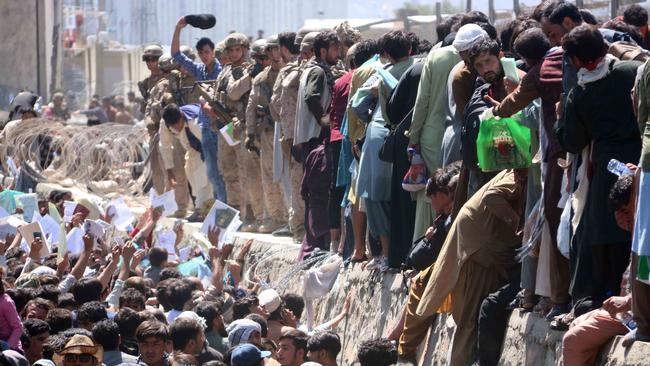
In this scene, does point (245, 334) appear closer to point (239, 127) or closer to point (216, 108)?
point (239, 127)

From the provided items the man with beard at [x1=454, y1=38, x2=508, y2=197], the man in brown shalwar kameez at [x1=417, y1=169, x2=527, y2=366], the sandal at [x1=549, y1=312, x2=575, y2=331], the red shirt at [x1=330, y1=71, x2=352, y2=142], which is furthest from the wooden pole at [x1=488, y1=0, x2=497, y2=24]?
the sandal at [x1=549, y1=312, x2=575, y2=331]

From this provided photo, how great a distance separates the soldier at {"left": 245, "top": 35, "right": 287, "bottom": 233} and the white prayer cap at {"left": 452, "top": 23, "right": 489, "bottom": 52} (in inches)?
240

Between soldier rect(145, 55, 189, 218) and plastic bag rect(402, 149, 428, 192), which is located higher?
plastic bag rect(402, 149, 428, 192)

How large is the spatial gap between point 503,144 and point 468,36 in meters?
0.88

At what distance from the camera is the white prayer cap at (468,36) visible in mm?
10180

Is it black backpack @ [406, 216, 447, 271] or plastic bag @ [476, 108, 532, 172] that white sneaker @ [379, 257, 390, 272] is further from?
plastic bag @ [476, 108, 532, 172]

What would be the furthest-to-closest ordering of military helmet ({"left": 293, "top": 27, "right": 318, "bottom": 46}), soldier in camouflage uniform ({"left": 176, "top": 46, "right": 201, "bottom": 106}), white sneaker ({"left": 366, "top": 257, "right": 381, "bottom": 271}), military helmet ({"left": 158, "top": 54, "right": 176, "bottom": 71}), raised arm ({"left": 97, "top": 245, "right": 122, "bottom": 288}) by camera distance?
military helmet ({"left": 158, "top": 54, "right": 176, "bottom": 71}) < soldier in camouflage uniform ({"left": 176, "top": 46, "right": 201, "bottom": 106}) < military helmet ({"left": 293, "top": 27, "right": 318, "bottom": 46}) < raised arm ({"left": 97, "top": 245, "right": 122, "bottom": 288}) < white sneaker ({"left": 366, "top": 257, "right": 381, "bottom": 271})

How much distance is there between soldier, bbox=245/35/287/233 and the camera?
1642cm

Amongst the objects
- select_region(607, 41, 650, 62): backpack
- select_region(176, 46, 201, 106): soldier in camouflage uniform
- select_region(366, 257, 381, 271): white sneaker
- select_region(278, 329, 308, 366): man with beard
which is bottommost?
select_region(278, 329, 308, 366): man with beard

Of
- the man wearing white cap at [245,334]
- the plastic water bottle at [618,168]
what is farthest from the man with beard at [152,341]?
the plastic water bottle at [618,168]

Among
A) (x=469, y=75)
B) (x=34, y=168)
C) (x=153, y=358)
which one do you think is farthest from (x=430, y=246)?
(x=34, y=168)

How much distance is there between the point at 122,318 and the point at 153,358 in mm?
829

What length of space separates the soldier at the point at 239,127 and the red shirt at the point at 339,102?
3.51 meters

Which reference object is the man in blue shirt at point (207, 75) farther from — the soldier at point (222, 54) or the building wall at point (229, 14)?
the building wall at point (229, 14)
